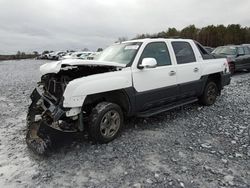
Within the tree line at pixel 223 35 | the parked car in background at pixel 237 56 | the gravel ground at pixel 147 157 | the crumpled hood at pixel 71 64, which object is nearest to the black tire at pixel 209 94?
the gravel ground at pixel 147 157

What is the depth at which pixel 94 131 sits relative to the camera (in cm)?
404

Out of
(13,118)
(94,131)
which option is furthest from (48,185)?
(13,118)

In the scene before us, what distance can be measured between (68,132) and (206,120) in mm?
3156

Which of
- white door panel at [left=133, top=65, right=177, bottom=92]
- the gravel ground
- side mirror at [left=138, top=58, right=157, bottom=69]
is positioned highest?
side mirror at [left=138, top=58, right=157, bottom=69]

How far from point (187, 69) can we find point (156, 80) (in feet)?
3.62

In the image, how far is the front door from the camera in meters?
4.64

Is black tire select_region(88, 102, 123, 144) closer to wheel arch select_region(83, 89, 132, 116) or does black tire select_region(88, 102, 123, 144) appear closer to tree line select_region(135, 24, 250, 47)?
wheel arch select_region(83, 89, 132, 116)

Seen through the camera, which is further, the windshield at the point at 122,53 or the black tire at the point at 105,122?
the windshield at the point at 122,53

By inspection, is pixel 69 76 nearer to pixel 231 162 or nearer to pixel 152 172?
pixel 152 172

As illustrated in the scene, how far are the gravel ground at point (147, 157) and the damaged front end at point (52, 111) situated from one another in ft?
0.84

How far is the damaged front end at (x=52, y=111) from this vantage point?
12.3 ft

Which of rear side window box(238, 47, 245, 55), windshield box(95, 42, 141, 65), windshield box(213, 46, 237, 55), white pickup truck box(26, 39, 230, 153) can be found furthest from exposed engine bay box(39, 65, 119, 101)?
rear side window box(238, 47, 245, 55)

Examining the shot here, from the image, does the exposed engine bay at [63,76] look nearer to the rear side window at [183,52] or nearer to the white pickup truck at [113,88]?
the white pickup truck at [113,88]

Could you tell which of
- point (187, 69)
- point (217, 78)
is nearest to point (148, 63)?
point (187, 69)
